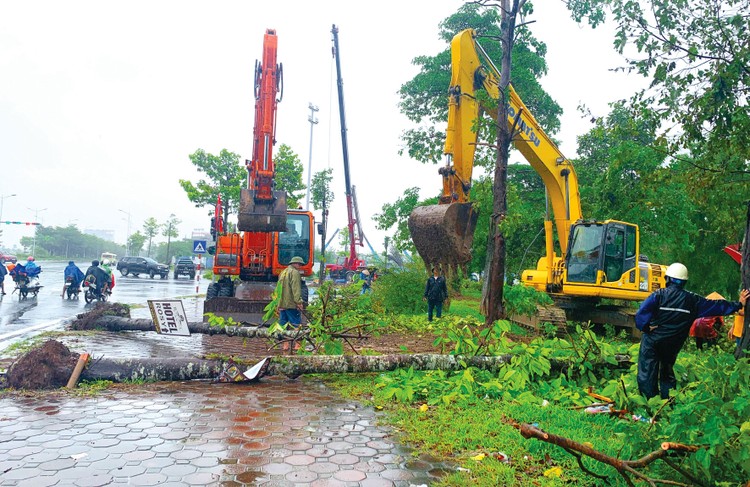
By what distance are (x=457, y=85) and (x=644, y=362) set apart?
20.1 feet

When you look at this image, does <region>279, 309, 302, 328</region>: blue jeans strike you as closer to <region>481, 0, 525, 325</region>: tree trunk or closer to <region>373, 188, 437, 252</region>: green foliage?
<region>481, 0, 525, 325</region>: tree trunk

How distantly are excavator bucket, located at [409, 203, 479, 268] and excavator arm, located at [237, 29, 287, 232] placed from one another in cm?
545

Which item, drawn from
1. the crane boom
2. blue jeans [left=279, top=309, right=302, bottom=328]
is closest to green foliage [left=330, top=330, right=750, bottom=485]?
blue jeans [left=279, top=309, right=302, bottom=328]

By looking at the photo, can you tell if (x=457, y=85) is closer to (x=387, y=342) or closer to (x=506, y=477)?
(x=387, y=342)

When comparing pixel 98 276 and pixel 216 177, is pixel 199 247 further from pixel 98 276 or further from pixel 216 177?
pixel 216 177

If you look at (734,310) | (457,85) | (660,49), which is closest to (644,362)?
(734,310)

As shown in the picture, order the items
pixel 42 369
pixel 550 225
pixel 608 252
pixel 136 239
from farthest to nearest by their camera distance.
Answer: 1. pixel 136 239
2. pixel 550 225
3. pixel 608 252
4. pixel 42 369

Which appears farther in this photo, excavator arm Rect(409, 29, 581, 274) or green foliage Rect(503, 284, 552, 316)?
green foliage Rect(503, 284, 552, 316)

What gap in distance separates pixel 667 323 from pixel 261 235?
35.2 feet

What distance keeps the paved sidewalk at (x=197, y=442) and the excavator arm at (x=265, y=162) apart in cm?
669

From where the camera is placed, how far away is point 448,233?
7672mm

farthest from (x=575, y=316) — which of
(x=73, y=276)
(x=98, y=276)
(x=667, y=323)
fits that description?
(x=73, y=276)

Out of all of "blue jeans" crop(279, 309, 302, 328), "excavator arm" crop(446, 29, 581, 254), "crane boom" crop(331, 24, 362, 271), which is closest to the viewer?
"blue jeans" crop(279, 309, 302, 328)

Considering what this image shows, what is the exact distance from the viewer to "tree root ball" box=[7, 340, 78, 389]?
5926 mm
